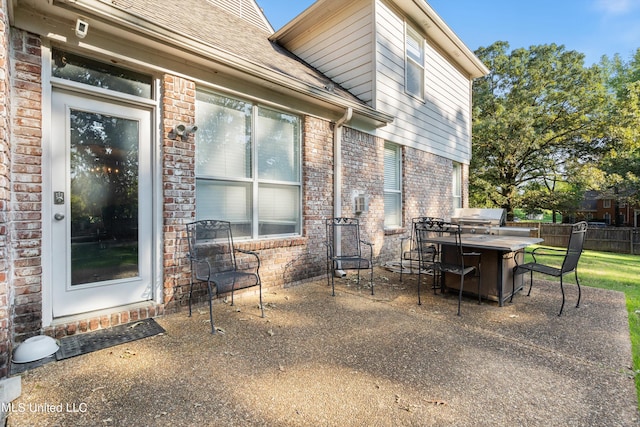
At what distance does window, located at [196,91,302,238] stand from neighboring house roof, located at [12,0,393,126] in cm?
52

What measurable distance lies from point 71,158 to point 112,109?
1.99 ft

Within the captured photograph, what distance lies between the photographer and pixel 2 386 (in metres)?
1.83

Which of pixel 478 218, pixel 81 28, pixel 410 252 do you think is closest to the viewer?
pixel 81 28

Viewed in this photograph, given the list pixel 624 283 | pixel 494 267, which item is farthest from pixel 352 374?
pixel 624 283

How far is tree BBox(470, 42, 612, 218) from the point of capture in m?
12.6

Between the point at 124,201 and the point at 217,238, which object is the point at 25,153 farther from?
the point at 217,238

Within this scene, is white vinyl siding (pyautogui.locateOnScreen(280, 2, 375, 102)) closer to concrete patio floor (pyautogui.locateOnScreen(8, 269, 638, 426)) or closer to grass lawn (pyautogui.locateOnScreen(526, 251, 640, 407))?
concrete patio floor (pyautogui.locateOnScreen(8, 269, 638, 426))

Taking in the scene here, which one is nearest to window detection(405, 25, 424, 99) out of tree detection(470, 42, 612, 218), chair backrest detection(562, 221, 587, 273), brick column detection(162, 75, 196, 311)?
chair backrest detection(562, 221, 587, 273)

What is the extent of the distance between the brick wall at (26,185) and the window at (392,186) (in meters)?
5.37

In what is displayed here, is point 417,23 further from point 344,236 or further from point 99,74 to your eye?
point 99,74

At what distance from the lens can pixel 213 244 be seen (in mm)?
3658

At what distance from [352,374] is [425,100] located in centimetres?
676

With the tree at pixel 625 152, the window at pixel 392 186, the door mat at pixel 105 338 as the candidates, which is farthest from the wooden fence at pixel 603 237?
the door mat at pixel 105 338

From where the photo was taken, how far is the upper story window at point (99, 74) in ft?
8.98
